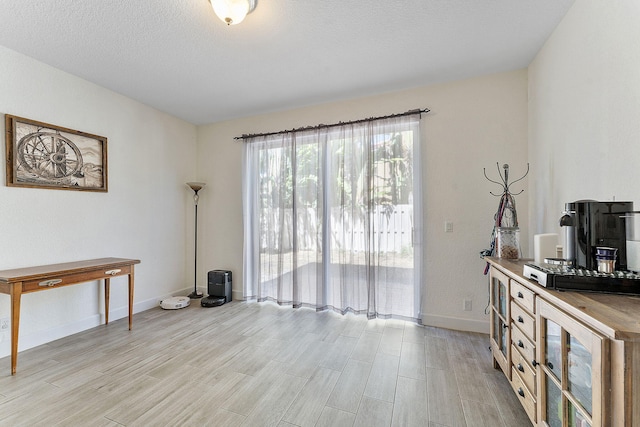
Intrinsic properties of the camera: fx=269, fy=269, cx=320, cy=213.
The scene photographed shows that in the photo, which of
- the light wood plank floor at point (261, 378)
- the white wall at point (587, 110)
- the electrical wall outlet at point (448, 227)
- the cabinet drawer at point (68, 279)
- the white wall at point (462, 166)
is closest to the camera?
the white wall at point (587, 110)

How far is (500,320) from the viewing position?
6.64 feet

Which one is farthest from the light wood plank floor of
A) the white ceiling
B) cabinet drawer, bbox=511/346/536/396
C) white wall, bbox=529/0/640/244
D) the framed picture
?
the white ceiling

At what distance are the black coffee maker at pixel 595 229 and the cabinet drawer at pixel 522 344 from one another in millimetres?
489

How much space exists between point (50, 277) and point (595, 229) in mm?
3838

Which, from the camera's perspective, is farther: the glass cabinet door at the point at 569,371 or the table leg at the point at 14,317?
the table leg at the point at 14,317

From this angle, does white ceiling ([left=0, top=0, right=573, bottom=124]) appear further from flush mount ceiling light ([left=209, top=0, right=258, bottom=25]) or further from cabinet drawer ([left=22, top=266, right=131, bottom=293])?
cabinet drawer ([left=22, top=266, right=131, bottom=293])

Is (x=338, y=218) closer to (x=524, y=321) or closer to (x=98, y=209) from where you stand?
(x=524, y=321)

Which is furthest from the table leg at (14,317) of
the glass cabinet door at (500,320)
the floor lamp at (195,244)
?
the glass cabinet door at (500,320)

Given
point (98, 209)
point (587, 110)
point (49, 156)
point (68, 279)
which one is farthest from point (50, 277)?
point (587, 110)

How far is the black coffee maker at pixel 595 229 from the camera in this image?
1.29m

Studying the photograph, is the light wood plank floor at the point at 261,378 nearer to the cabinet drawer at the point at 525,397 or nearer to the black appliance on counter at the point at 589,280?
the cabinet drawer at the point at 525,397

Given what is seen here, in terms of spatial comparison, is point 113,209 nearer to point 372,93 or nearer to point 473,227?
point 372,93

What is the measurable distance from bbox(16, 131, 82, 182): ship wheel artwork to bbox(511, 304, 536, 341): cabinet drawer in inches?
163

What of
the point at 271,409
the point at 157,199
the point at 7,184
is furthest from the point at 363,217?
the point at 7,184
